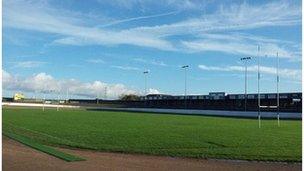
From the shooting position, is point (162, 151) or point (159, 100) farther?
point (159, 100)

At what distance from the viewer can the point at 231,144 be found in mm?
20672

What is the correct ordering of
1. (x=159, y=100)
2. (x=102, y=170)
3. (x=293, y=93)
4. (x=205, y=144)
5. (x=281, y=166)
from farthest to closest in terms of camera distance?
(x=159, y=100) → (x=293, y=93) → (x=205, y=144) → (x=281, y=166) → (x=102, y=170)

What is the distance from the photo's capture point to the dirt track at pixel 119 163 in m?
12.8

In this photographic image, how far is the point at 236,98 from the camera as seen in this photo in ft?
283

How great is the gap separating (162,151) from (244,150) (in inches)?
118

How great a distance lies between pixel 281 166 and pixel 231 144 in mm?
6759

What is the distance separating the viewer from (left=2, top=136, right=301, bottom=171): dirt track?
12.8 metres

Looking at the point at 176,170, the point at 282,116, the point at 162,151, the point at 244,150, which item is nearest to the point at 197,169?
the point at 176,170

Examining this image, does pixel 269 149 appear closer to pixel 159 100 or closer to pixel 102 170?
pixel 102 170

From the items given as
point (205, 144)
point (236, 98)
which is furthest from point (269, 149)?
point (236, 98)

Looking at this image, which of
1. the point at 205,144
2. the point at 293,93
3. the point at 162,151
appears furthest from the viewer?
the point at 293,93

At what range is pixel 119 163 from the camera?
13.6 m

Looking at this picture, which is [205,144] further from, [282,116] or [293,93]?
[293,93]

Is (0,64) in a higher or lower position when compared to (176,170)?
higher
